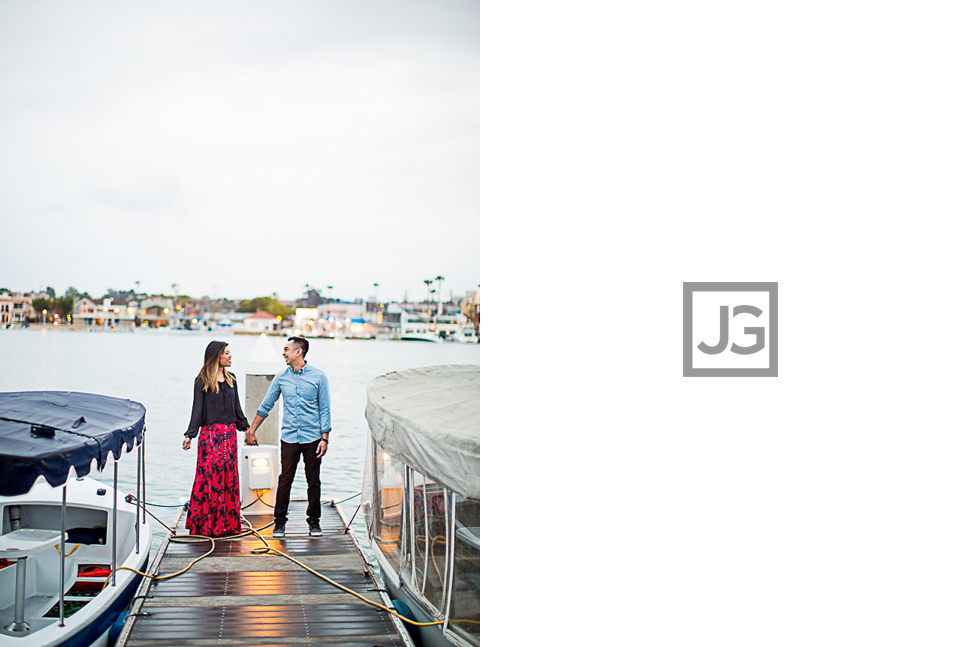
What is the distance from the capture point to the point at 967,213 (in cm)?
137

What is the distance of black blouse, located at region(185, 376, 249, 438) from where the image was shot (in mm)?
3602

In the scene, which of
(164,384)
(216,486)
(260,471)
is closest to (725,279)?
(216,486)

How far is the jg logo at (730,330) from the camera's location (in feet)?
4.33

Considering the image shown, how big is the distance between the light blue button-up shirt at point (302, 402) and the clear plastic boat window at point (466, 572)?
1699 mm

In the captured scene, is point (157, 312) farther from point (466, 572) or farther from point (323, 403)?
point (466, 572)

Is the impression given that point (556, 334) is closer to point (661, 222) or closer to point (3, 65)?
point (661, 222)

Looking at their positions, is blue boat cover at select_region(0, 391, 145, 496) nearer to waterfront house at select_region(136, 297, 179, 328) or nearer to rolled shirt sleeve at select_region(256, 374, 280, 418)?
rolled shirt sleeve at select_region(256, 374, 280, 418)

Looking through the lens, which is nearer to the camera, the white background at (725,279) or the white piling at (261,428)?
the white background at (725,279)

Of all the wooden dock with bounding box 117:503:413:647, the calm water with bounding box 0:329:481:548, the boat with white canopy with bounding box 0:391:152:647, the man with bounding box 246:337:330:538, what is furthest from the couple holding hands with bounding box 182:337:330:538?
the calm water with bounding box 0:329:481:548

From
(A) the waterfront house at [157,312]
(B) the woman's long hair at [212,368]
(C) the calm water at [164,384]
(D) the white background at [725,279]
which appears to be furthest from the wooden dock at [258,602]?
(A) the waterfront house at [157,312]

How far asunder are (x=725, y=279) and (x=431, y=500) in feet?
5.42

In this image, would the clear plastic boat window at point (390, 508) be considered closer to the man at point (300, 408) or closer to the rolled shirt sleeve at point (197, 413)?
the man at point (300, 408)

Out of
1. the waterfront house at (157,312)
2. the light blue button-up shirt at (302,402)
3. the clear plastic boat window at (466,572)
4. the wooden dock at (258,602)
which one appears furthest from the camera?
the waterfront house at (157,312)

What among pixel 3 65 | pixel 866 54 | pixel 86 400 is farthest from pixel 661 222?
pixel 3 65
